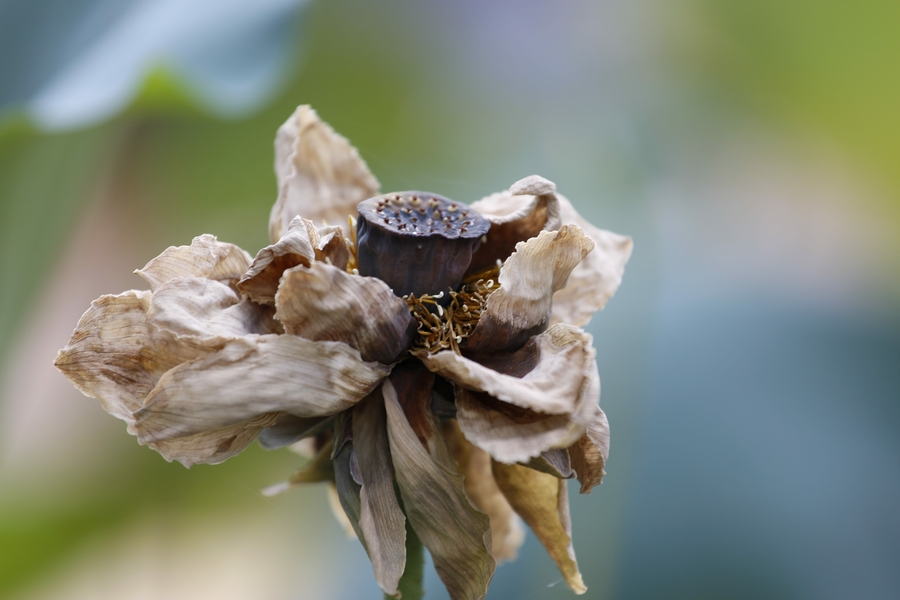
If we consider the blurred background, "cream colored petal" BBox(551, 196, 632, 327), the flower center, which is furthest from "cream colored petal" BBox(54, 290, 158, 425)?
the blurred background

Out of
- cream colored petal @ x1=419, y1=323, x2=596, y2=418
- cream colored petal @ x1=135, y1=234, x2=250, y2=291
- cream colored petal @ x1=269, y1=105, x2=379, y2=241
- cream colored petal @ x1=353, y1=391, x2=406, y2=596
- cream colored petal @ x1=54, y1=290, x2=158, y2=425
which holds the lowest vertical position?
cream colored petal @ x1=353, y1=391, x2=406, y2=596

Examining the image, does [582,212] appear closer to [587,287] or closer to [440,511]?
[587,287]

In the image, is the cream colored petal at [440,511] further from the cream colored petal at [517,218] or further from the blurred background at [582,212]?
A: the blurred background at [582,212]

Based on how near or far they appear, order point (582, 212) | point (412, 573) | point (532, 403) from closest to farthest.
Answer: point (532, 403), point (412, 573), point (582, 212)

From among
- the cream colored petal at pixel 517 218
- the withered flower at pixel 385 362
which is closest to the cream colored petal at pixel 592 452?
Answer: the withered flower at pixel 385 362

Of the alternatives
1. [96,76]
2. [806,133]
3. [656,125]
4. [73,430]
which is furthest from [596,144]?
[73,430]

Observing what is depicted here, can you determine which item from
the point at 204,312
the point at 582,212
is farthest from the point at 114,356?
the point at 582,212

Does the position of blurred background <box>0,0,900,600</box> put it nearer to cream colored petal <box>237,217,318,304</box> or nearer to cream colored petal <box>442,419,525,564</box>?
cream colored petal <box>442,419,525,564</box>
